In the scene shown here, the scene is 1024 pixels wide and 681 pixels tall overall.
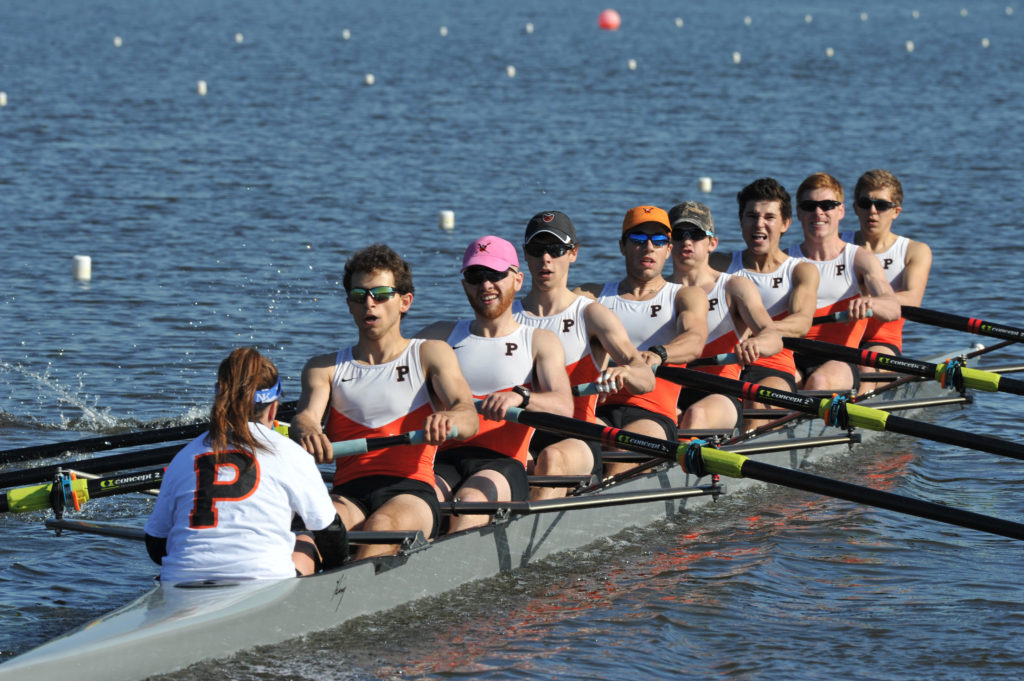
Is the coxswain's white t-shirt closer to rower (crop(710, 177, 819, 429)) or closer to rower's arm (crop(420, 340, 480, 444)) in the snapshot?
rower's arm (crop(420, 340, 480, 444))

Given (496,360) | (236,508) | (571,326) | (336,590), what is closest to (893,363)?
(571,326)

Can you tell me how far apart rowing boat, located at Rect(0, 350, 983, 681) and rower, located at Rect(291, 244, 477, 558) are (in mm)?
213

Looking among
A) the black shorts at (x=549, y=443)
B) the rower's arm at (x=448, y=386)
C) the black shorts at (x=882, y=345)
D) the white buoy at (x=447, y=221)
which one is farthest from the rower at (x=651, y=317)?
the white buoy at (x=447, y=221)

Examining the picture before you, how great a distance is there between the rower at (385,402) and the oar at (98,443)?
0.99m

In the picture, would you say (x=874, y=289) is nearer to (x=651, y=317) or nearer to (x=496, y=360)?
(x=651, y=317)

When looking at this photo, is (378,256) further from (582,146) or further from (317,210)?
(582,146)

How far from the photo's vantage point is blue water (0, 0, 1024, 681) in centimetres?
692

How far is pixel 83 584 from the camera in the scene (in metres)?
7.34

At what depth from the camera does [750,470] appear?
722cm

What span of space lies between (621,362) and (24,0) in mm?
58785

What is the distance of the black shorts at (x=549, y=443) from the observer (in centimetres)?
802

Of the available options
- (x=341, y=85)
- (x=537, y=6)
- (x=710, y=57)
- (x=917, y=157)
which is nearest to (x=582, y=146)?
(x=917, y=157)

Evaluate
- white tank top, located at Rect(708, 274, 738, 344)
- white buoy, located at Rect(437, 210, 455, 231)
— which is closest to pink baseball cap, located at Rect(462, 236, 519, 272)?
white tank top, located at Rect(708, 274, 738, 344)

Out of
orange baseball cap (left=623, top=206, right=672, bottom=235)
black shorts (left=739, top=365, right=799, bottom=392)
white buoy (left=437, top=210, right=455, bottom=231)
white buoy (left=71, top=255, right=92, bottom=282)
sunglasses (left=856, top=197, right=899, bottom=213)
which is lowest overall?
black shorts (left=739, top=365, right=799, bottom=392)
